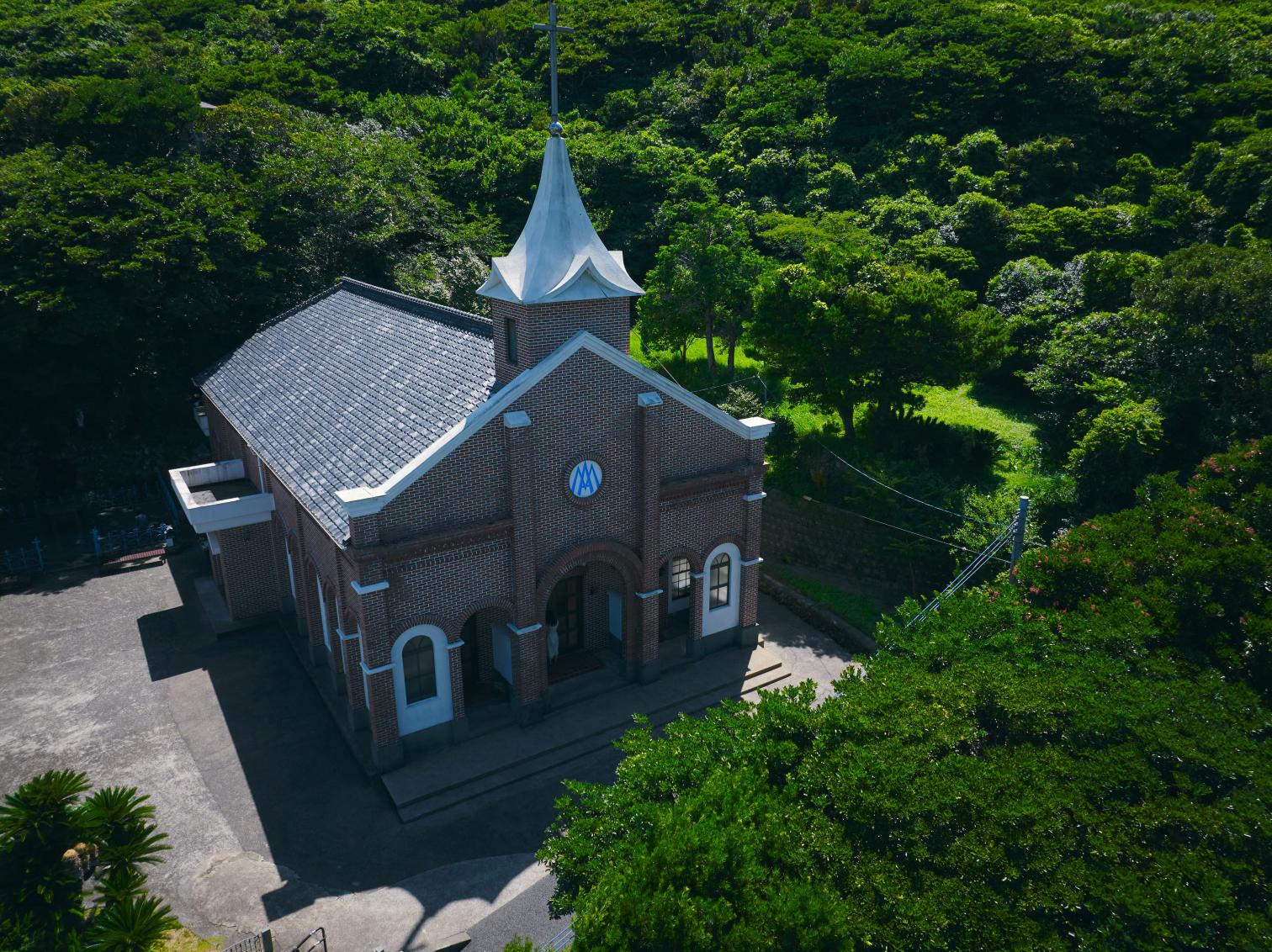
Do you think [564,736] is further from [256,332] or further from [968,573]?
[256,332]

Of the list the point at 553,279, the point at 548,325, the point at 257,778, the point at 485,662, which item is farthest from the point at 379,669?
the point at 553,279

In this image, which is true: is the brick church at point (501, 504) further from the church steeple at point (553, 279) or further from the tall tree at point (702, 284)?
the tall tree at point (702, 284)

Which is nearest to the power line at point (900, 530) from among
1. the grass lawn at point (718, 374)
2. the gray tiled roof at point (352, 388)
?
the grass lawn at point (718, 374)

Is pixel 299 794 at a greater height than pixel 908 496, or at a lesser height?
lesser

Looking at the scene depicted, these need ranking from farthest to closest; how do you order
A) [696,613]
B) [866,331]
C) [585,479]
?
[866,331]
[696,613]
[585,479]

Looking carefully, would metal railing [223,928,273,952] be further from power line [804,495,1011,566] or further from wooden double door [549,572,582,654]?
power line [804,495,1011,566]

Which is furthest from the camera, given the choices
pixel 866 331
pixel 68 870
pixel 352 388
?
pixel 866 331

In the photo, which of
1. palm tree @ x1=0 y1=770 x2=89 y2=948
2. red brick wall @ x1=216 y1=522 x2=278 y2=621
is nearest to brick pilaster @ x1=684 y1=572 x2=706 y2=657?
red brick wall @ x1=216 y1=522 x2=278 y2=621

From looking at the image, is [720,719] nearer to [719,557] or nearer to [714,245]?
[719,557]
